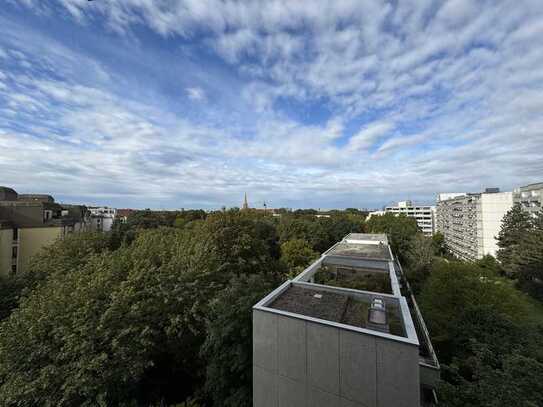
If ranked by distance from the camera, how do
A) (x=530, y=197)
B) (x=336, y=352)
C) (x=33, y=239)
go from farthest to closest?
1. (x=530, y=197)
2. (x=33, y=239)
3. (x=336, y=352)

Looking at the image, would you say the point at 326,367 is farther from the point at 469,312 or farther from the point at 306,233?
the point at 306,233

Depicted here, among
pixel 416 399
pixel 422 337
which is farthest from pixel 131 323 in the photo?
pixel 422 337

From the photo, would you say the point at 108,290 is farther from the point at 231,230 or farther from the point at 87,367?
the point at 231,230

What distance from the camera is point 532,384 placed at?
529 centimetres

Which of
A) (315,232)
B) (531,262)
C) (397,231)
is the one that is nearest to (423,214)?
(397,231)

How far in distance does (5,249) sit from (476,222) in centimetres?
6774

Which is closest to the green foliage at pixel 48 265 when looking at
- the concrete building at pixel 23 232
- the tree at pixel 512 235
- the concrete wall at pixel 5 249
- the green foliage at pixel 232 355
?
the concrete building at pixel 23 232

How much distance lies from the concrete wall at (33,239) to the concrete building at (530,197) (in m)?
62.8

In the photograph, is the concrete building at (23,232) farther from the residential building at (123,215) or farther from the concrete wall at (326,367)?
the residential building at (123,215)

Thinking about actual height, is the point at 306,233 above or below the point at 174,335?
above

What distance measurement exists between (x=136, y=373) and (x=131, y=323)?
79.8 inches

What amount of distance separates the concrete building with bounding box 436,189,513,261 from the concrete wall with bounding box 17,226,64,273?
2407 inches

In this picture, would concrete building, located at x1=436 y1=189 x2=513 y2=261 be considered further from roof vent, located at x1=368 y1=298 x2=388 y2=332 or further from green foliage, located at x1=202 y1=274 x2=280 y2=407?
green foliage, located at x1=202 y1=274 x2=280 y2=407

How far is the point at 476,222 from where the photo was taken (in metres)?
39.0
